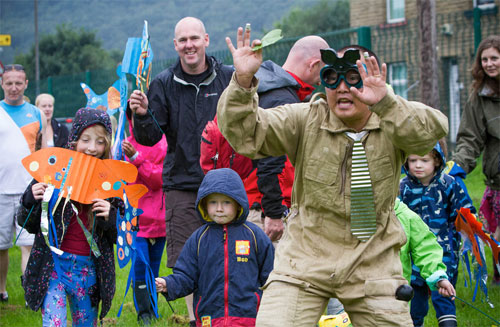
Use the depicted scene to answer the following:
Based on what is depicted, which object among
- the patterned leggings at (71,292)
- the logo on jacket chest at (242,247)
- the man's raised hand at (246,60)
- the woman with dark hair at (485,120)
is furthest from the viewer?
the woman with dark hair at (485,120)

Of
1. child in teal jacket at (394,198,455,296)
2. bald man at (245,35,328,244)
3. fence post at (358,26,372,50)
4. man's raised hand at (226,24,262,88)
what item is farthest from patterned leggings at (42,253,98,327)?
fence post at (358,26,372,50)

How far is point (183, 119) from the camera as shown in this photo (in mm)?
5984

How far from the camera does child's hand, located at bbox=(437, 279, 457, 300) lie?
434cm

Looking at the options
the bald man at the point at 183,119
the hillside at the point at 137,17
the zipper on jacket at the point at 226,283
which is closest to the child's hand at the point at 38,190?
the bald man at the point at 183,119

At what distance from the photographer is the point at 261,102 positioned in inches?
209

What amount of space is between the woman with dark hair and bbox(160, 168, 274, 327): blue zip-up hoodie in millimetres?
2904

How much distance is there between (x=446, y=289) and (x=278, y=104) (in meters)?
1.72

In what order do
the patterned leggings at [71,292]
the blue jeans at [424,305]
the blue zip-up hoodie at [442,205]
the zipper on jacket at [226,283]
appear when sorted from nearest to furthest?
1. the zipper on jacket at [226,283]
2. the patterned leggings at [71,292]
3. the blue jeans at [424,305]
4. the blue zip-up hoodie at [442,205]

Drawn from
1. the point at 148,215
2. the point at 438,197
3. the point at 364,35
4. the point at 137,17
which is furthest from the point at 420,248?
the point at 137,17

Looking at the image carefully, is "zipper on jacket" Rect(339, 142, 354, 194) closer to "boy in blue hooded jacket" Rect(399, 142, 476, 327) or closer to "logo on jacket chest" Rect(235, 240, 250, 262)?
"logo on jacket chest" Rect(235, 240, 250, 262)

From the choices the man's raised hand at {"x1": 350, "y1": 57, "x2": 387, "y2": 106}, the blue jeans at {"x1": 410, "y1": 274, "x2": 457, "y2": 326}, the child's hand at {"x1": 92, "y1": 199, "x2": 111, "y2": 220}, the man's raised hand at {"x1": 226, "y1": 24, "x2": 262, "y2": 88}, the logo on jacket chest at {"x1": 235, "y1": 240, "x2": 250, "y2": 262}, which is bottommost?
the blue jeans at {"x1": 410, "y1": 274, "x2": 457, "y2": 326}

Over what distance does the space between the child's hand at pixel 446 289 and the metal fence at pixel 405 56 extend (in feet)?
21.8

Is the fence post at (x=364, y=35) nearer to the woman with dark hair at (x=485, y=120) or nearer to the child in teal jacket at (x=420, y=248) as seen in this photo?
the woman with dark hair at (x=485, y=120)

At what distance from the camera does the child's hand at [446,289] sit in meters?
4.34
